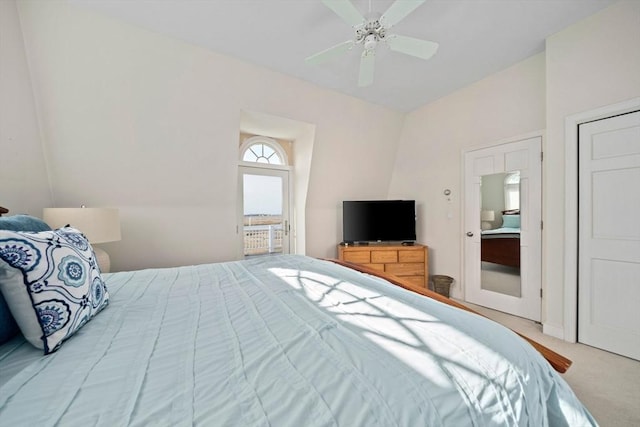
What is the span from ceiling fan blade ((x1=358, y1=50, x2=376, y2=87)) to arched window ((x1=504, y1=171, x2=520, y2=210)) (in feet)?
6.72

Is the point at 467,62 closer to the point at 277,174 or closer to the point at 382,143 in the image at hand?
the point at 382,143

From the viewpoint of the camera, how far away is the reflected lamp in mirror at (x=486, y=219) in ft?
9.87

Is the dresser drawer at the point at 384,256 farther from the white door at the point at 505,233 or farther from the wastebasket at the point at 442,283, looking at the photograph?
the white door at the point at 505,233

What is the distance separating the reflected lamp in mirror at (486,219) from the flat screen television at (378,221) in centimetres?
88

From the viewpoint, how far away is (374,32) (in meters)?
1.69

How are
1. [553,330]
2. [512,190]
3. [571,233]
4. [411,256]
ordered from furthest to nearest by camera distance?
1. [411,256]
2. [512,190]
3. [553,330]
4. [571,233]

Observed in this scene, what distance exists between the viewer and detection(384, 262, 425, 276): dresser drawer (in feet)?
11.7

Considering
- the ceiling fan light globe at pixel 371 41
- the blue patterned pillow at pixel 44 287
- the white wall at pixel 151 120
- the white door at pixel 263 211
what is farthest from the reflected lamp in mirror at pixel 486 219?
the blue patterned pillow at pixel 44 287

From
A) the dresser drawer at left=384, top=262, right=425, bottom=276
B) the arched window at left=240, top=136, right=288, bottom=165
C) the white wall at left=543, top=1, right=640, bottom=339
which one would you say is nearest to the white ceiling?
the white wall at left=543, top=1, right=640, bottom=339

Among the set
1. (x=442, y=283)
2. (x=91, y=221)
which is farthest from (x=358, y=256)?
(x=91, y=221)

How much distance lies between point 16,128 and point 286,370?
269 centimetres

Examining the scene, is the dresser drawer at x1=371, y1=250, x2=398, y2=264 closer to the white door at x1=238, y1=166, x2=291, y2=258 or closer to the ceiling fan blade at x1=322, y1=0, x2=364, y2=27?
the white door at x1=238, y1=166, x2=291, y2=258

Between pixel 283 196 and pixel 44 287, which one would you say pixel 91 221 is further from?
pixel 283 196

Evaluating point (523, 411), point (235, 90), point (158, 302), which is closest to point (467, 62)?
point (235, 90)
